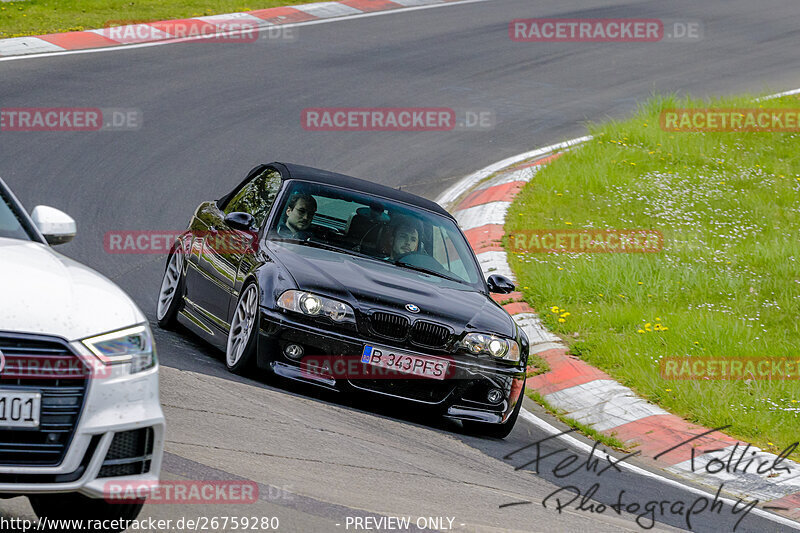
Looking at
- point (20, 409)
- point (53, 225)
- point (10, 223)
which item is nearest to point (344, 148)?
point (53, 225)

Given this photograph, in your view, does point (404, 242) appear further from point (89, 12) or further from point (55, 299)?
point (89, 12)

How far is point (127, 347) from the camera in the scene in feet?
14.0

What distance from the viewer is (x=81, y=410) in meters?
4.08

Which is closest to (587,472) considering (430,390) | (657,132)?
(430,390)

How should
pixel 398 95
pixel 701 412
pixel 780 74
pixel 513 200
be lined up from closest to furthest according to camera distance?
pixel 701 412, pixel 513 200, pixel 398 95, pixel 780 74

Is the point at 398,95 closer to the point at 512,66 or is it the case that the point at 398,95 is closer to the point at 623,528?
the point at 512,66

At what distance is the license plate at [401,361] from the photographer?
707 cm

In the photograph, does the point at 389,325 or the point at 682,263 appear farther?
the point at 682,263

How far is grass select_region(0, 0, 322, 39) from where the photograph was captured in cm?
1884

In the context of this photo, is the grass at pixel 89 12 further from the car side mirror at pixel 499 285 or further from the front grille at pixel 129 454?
the front grille at pixel 129 454

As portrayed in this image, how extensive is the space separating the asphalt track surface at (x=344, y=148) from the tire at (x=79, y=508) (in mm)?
211

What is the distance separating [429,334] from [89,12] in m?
14.9

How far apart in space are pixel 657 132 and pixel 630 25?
26.6 feet
